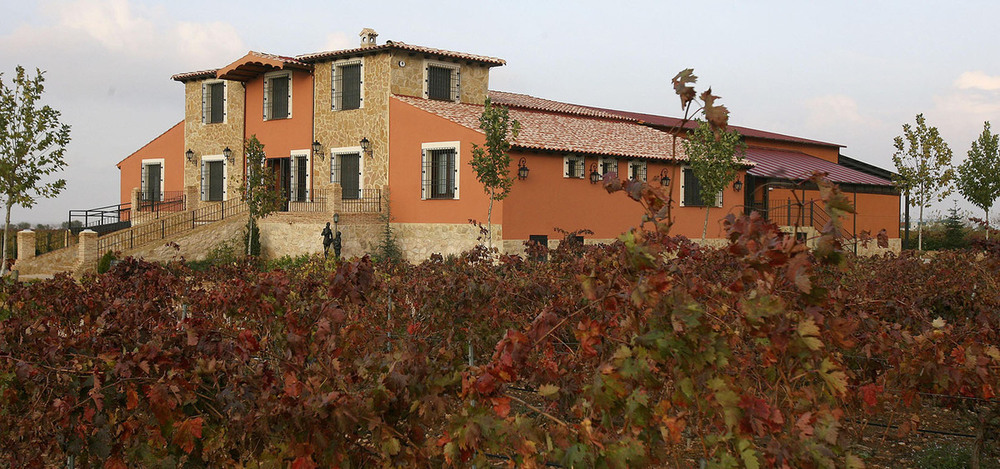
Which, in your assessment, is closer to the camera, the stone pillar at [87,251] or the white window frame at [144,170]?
the stone pillar at [87,251]

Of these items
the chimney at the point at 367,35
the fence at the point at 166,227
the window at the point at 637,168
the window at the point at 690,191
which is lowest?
the fence at the point at 166,227

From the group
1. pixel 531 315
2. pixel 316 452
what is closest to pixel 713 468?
pixel 316 452

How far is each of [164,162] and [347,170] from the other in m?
9.45

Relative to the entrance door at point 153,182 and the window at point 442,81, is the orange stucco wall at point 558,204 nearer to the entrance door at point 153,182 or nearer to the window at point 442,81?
the window at point 442,81

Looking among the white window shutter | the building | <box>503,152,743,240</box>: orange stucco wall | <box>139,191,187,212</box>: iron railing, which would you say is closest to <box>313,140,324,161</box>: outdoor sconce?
the building

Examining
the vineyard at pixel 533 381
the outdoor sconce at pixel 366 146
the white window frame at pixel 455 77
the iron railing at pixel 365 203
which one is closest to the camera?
the vineyard at pixel 533 381

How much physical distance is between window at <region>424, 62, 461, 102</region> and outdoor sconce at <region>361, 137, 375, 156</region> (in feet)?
7.18

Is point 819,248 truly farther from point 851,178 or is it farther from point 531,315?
point 851,178

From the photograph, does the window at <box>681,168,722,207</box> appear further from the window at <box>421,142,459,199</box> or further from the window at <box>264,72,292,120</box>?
the window at <box>264,72,292,120</box>

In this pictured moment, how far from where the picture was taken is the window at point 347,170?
23.7m

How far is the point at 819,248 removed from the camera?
2.74 metres

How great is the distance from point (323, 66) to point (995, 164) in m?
28.1

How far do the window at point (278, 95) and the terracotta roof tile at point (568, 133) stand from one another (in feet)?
15.8

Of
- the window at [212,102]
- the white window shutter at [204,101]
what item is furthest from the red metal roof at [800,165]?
the white window shutter at [204,101]
